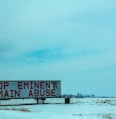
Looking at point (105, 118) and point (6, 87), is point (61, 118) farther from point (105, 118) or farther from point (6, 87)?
point (6, 87)

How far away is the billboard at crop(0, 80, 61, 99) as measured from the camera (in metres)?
61.7

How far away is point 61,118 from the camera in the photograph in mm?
29000

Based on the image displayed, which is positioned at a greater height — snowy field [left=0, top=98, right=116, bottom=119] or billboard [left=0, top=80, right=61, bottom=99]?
billboard [left=0, top=80, right=61, bottom=99]

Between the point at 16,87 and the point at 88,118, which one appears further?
the point at 16,87

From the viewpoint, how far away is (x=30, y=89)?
63812mm

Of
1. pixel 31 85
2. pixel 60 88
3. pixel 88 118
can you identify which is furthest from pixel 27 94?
pixel 88 118

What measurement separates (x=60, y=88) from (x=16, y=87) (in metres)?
8.58

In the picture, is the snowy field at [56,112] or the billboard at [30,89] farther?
the billboard at [30,89]

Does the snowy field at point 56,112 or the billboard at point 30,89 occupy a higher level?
the billboard at point 30,89

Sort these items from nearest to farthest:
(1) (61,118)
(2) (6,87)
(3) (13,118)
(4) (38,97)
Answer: (3) (13,118) < (1) (61,118) < (2) (6,87) < (4) (38,97)

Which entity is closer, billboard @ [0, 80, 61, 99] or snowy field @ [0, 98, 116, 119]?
snowy field @ [0, 98, 116, 119]

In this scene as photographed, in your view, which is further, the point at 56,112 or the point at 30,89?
the point at 30,89

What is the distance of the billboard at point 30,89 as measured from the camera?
61.7 m

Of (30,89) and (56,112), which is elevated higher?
(30,89)
